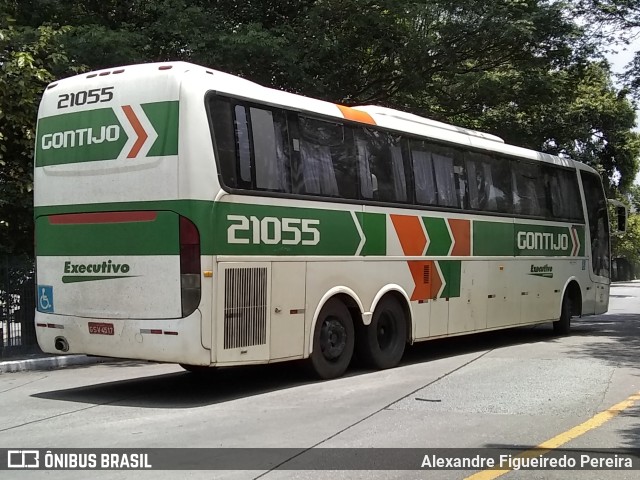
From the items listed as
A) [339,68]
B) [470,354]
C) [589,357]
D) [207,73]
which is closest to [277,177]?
[207,73]

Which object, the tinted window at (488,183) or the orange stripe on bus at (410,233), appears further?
the tinted window at (488,183)

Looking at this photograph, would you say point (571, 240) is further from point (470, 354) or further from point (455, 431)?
point (455, 431)

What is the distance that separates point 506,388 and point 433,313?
272cm

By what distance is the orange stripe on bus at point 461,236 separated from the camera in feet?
39.6

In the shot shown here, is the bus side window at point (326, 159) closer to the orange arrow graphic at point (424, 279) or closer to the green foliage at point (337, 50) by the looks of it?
the orange arrow graphic at point (424, 279)

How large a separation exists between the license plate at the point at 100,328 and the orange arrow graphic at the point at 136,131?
1.96 metres

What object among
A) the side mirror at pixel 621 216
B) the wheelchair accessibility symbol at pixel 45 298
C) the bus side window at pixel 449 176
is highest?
the bus side window at pixel 449 176

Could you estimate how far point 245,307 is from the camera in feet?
27.0

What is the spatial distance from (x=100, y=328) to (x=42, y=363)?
3.69 m

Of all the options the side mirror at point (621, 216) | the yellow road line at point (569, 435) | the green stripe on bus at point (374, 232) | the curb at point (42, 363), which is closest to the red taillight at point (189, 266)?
the green stripe on bus at point (374, 232)

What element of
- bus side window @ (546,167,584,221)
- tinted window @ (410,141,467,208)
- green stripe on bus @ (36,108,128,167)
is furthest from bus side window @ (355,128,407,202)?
bus side window @ (546,167,584,221)

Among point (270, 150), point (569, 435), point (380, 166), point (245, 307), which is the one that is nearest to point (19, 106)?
point (270, 150)

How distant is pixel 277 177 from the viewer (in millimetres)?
8773

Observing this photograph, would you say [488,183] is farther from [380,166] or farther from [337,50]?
[337,50]
